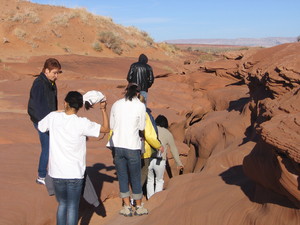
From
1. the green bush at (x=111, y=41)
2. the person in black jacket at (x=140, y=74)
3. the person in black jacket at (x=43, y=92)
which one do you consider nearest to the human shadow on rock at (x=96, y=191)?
the person in black jacket at (x=43, y=92)

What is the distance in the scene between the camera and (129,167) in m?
5.26

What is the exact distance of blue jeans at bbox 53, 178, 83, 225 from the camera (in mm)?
4238

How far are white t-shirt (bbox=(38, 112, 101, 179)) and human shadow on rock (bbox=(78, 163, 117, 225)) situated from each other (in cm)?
182

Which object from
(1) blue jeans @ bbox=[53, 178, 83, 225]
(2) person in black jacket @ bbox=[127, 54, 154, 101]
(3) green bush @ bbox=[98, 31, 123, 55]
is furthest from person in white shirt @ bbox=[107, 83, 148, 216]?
(3) green bush @ bbox=[98, 31, 123, 55]

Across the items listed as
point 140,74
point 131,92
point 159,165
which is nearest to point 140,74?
point 140,74

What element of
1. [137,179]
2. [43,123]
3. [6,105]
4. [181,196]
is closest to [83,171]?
[43,123]

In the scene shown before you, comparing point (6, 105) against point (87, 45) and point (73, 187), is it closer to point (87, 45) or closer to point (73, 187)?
point (73, 187)

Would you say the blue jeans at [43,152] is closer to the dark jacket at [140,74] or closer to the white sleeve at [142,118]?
the white sleeve at [142,118]

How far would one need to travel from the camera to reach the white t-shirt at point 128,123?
16.5 ft

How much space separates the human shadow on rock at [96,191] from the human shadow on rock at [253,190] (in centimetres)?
187

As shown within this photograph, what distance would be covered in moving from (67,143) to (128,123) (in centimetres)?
104

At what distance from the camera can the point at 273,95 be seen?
311 inches

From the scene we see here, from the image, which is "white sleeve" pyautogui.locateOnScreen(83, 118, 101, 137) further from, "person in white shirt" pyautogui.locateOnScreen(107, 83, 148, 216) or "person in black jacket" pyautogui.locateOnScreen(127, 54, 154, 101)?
"person in black jacket" pyautogui.locateOnScreen(127, 54, 154, 101)

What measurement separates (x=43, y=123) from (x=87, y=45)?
3043 centimetres
